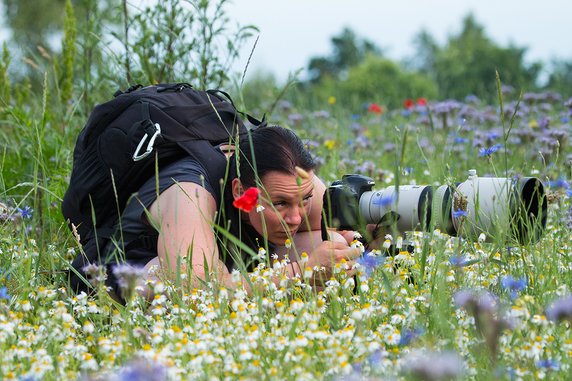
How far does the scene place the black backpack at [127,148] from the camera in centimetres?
358

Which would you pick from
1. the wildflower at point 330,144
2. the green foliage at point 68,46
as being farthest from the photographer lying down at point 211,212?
the wildflower at point 330,144

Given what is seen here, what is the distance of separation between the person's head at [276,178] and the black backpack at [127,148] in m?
0.16

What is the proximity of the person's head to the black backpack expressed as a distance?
16 centimetres

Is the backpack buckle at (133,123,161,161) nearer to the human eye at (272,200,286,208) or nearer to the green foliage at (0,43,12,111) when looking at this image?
the human eye at (272,200,286,208)

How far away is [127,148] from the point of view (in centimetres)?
356

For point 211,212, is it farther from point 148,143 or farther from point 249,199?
point 249,199

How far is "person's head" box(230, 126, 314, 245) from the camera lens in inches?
133

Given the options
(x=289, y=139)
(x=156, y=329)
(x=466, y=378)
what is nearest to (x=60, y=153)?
(x=289, y=139)

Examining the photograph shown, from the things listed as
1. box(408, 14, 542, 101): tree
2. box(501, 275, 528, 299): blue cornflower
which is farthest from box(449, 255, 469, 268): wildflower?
box(408, 14, 542, 101): tree

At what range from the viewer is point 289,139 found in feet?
11.6

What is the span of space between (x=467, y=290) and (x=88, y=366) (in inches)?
45.4

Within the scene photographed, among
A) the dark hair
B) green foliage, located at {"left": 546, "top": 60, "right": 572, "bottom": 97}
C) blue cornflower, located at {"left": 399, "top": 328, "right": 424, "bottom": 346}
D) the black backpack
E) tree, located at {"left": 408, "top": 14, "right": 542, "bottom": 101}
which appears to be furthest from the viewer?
tree, located at {"left": 408, "top": 14, "right": 542, "bottom": 101}

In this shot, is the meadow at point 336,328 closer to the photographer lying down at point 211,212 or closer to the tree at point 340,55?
the photographer lying down at point 211,212

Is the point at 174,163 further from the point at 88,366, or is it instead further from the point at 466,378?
the point at 466,378
